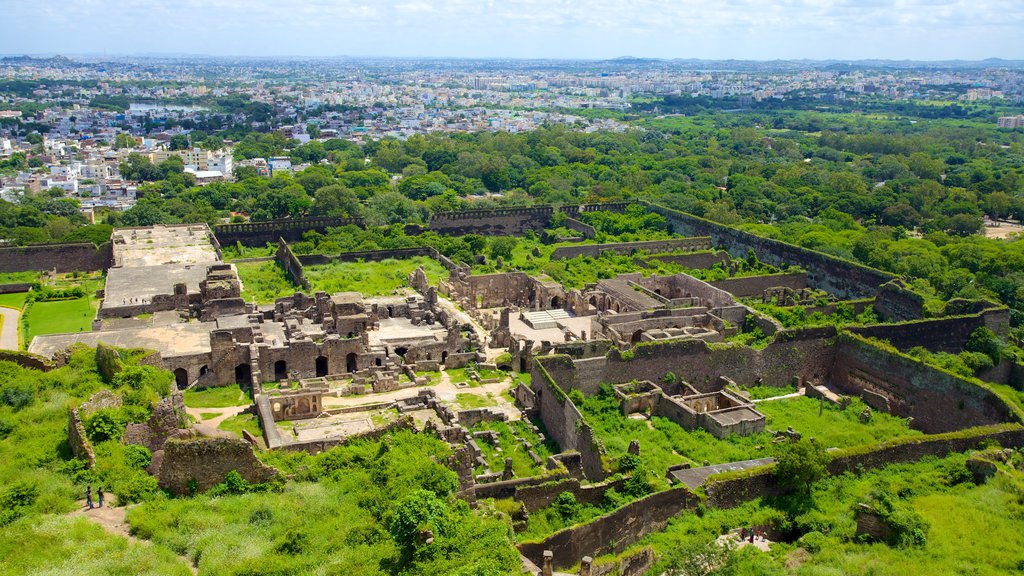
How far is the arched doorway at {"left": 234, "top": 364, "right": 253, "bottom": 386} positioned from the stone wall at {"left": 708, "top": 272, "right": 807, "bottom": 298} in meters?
28.4

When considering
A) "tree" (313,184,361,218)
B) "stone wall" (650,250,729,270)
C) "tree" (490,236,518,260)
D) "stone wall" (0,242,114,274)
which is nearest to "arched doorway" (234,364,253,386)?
"stone wall" (0,242,114,274)

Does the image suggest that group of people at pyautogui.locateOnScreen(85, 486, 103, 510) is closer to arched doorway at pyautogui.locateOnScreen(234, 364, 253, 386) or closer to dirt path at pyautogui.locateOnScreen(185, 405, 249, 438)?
dirt path at pyautogui.locateOnScreen(185, 405, 249, 438)

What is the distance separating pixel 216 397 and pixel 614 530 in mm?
19558

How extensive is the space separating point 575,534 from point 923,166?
329 feet

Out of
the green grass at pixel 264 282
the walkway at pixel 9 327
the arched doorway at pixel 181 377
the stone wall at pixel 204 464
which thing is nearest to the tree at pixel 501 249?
the green grass at pixel 264 282

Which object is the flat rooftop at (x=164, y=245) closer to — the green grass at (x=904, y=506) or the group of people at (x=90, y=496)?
the group of people at (x=90, y=496)

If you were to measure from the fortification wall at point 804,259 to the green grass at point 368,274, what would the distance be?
77.5ft

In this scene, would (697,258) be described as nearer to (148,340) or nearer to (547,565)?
(148,340)

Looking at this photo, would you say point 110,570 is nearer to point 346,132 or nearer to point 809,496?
point 809,496

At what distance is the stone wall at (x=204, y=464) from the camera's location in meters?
20.9

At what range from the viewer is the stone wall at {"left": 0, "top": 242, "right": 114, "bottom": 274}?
57.5m

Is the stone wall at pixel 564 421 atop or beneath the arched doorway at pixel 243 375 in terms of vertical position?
atop

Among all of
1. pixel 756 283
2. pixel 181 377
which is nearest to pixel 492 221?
pixel 756 283

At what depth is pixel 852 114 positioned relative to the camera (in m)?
198
